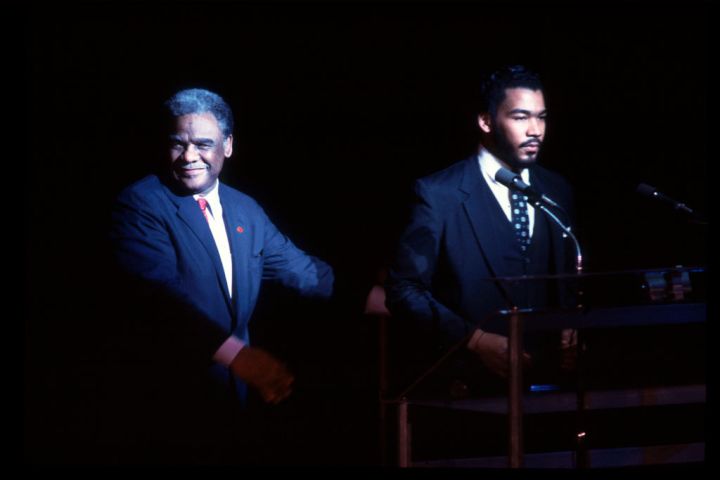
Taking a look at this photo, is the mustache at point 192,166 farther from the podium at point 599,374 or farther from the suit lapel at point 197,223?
the podium at point 599,374

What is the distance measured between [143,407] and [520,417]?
1.90 meters

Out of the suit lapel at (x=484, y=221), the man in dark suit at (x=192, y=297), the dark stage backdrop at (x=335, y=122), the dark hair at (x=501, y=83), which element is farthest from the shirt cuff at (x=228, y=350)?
the dark hair at (x=501, y=83)

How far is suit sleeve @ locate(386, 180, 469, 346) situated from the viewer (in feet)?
15.0

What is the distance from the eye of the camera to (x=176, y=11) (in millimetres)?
4652

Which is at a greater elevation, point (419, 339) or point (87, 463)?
point (419, 339)

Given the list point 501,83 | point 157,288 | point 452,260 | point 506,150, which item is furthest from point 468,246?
point 157,288

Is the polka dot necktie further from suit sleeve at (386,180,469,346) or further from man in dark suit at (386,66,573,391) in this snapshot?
suit sleeve at (386,180,469,346)

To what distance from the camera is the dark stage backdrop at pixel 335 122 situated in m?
4.57

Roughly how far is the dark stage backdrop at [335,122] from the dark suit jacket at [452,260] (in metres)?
0.12

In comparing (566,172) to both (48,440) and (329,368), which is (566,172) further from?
(48,440)

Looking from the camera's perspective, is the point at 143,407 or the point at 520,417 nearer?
the point at 520,417

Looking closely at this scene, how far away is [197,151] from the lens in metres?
4.55

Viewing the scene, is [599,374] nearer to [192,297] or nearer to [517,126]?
[517,126]

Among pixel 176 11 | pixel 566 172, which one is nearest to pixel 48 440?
pixel 176 11
